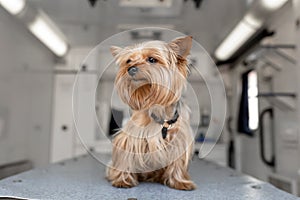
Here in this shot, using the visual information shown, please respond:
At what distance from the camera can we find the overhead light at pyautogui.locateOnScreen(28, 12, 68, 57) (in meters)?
1.87

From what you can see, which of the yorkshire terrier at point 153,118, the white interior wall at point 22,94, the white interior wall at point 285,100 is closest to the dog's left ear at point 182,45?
the yorkshire terrier at point 153,118

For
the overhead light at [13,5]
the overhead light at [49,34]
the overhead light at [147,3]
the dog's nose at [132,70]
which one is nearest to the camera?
the dog's nose at [132,70]

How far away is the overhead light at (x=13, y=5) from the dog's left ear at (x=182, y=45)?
1257 mm

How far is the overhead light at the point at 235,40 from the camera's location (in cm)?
196

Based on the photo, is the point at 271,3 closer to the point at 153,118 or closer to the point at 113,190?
the point at 153,118

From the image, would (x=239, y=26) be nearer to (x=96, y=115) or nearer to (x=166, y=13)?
(x=166, y=13)

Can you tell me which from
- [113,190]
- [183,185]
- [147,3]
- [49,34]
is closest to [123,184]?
[113,190]

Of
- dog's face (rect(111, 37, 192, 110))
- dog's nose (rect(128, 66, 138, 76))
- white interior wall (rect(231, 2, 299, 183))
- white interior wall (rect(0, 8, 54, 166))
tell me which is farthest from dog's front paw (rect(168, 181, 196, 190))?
white interior wall (rect(0, 8, 54, 166))

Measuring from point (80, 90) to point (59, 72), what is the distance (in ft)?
7.26

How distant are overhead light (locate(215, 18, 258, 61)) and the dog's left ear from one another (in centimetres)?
146

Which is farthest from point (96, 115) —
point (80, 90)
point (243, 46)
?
point (243, 46)

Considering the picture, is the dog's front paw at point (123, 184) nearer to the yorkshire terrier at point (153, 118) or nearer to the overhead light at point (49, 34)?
the yorkshire terrier at point (153, 118)

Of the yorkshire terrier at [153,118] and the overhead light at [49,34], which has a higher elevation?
the overhead light at [49,34]

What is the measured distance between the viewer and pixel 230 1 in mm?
1909
